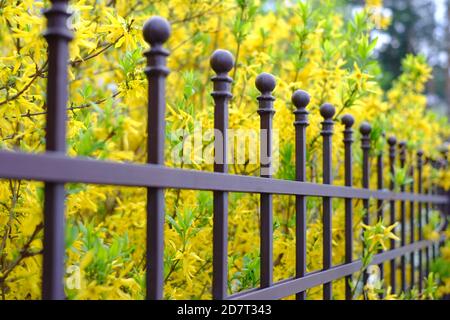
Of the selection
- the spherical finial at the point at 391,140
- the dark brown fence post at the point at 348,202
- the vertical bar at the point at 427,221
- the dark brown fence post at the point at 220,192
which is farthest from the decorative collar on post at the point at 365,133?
the vertical bar at the point at 427,221

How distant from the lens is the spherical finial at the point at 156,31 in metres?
1.30

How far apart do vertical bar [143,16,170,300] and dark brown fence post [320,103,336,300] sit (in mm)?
1064

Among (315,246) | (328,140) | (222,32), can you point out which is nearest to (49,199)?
(328,140)

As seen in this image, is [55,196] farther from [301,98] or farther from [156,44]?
[301,98]

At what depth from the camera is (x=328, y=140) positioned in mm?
2275

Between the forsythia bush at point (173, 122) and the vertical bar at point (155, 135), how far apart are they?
8 centimetres

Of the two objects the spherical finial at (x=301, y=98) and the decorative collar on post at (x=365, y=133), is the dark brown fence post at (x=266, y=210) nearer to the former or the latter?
the spherical finial at (x=301, y=98)

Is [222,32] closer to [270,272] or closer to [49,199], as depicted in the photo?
[270,272]

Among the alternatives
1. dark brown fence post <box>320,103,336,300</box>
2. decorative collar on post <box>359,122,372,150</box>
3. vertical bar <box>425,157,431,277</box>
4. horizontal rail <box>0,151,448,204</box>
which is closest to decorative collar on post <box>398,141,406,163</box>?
decorative collar on post <box>359,122,372,150</box>

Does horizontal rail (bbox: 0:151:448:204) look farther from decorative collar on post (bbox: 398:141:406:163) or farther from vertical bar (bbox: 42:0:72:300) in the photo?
decorative collar on post (bbox: 398:141:406:163)

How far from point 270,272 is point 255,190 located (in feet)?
0.85

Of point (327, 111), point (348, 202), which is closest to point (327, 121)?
point (327, 111)

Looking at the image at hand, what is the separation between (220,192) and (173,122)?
731 millimetres

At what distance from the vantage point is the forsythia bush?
146 centimetres
